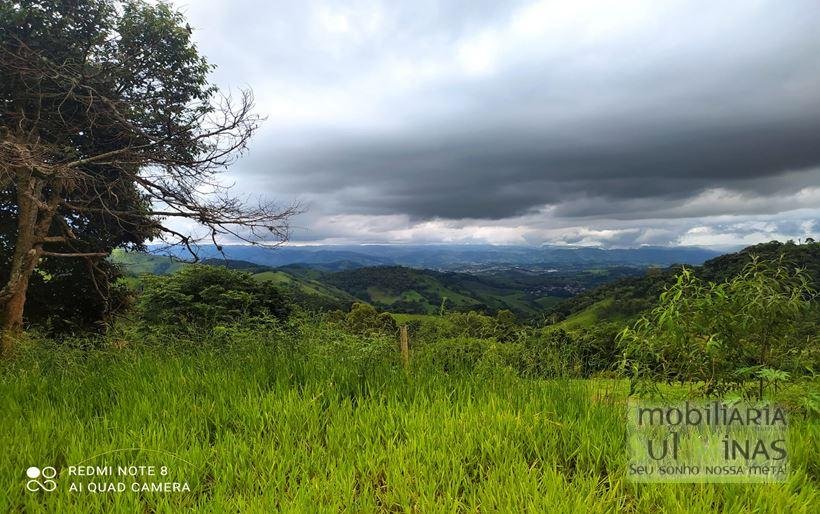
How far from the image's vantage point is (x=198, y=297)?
1933 centimetres

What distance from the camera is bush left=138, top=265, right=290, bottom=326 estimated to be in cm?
1722

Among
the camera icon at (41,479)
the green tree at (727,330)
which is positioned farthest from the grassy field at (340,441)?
the green tree at (727,330)

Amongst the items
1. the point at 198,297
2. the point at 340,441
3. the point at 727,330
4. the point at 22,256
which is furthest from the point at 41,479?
the point at 198,297

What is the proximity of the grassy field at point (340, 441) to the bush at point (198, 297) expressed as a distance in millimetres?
11623

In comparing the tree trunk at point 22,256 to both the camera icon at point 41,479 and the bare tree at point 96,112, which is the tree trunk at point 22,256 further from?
the camera icon at point 41,479

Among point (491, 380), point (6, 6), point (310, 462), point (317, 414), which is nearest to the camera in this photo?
point (310, 462)

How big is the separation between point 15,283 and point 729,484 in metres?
15.7

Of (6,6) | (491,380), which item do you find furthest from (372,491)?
(6,6)

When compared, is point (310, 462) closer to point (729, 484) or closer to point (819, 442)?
point (729, 484)

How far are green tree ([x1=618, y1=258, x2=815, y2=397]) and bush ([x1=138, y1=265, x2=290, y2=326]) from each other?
48.3 feet

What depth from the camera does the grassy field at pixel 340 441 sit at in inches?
120

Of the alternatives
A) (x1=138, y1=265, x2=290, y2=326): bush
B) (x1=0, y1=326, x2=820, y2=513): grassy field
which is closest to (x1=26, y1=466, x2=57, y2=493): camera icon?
(x1=0, y1=326, x2=820, y2=513): grassy field

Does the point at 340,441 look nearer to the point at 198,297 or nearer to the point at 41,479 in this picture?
the point at 41,479

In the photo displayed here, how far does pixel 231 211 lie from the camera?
12695 mm
